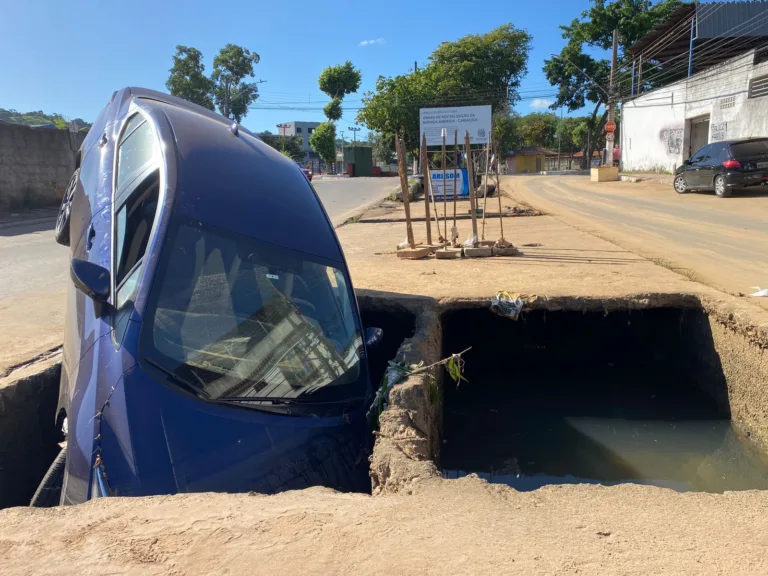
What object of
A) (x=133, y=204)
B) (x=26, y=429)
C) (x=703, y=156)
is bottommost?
(x=26, y=429)

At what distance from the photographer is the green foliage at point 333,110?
6319cm

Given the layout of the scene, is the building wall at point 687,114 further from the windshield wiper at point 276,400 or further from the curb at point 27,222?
the curb at point 27,222

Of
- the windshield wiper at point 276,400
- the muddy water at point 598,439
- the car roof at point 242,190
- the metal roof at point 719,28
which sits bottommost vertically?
the muddy water at point 598,439

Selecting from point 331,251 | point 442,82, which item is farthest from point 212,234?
point 442,82

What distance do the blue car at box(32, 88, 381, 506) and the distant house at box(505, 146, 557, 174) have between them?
62.2m

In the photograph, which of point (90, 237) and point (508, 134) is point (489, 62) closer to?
point (508, 134)

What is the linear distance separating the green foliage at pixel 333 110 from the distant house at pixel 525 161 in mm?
19499

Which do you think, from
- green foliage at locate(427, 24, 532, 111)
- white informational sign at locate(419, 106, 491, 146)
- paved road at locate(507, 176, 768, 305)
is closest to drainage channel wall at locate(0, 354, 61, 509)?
paved road at locate(507, 176, 768, 305)

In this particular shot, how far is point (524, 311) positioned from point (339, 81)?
62.0 meters

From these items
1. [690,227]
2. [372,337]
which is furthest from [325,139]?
[372,337]

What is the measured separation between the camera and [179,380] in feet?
8.56

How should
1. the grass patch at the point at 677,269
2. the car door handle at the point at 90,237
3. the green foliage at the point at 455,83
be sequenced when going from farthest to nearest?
the green foliage at the point at 455,83 < the grass patch at the point at 677,269 < the car door handle at the point at 90,237

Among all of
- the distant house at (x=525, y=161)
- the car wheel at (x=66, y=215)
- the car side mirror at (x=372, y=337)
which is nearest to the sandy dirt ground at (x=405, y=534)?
the car side mirror at (x=372, y=337)

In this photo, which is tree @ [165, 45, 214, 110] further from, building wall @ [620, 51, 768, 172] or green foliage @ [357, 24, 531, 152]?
building wall @ [620, 51, 768, 172]
